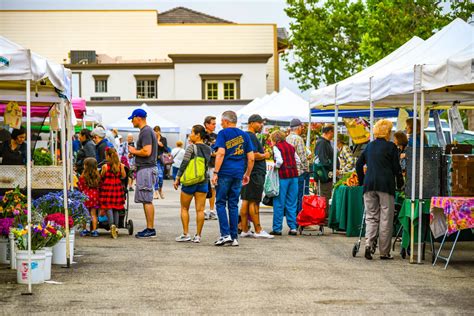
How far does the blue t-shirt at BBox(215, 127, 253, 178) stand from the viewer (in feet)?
49.6

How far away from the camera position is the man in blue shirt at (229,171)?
1512 centimetres

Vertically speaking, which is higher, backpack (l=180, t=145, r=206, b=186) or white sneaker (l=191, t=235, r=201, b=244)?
backpack (l=180, t=145, r=206, b=186)

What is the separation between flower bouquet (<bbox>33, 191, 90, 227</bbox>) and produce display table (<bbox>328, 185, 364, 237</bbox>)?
16.6 ft

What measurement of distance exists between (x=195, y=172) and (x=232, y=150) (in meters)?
0.72

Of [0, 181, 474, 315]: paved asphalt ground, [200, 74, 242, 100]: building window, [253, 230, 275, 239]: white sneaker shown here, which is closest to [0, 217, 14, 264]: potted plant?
[0, 181, 474, 315]: paved asphalt ground

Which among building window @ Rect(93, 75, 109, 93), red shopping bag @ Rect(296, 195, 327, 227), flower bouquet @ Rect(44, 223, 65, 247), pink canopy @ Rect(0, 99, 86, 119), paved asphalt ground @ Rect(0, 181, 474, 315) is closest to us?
paved asphalt ground @ Rect(0, 181, 474, 315)

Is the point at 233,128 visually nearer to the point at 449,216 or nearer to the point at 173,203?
the point at 449,216

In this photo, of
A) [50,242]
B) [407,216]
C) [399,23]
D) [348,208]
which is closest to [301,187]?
[348,208]

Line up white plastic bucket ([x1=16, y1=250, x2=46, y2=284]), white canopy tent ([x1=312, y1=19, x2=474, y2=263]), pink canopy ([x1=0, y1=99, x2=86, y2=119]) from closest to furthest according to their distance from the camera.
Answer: white plastic bucket ([x1=16, y1=250, x2=46, y2=284]), white canopy tent ([x1=312, y1=19, x2=474, y2=263]), pink canopy ([x1=0, y1=99, x2=86, y2=119])

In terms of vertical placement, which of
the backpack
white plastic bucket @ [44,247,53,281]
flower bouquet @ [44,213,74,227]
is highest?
the backpack

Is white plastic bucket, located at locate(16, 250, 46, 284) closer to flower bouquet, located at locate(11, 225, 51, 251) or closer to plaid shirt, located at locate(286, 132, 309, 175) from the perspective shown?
flower bouquet, located at locate(11, 225, 51, 251)

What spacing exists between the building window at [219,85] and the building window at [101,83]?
531 cm

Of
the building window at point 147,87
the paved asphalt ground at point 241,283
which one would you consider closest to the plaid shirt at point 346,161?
the paved asphalt ground at point 241,283

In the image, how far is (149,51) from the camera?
67.4m
